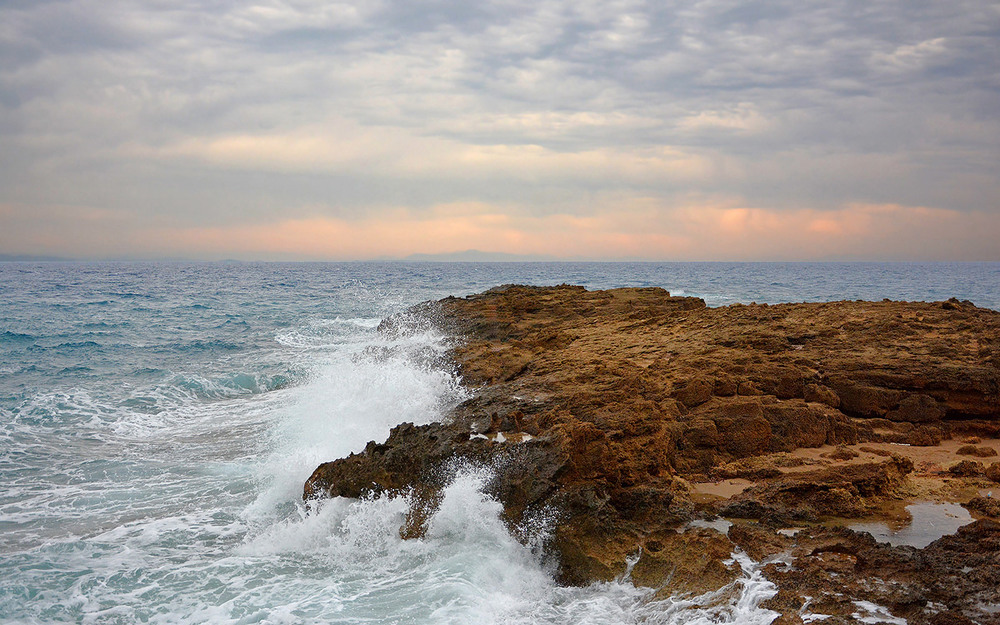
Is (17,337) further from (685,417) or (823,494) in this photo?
(823,494)

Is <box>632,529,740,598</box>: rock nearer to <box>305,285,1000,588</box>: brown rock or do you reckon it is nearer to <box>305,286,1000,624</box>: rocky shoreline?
<box>305,286,1000,624</box>: rocky shoreline

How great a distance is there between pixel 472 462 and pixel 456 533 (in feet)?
2.19

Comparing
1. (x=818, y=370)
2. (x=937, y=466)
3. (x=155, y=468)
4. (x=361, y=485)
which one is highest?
(x=818, y=370)

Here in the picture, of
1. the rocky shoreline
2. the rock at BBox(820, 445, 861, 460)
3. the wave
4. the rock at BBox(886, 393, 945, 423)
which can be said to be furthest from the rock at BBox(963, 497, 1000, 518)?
the wave

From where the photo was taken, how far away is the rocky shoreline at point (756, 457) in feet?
14.0

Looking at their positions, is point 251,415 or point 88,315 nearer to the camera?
point 251,415

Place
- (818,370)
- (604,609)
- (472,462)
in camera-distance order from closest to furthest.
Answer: (604,609) < (472,462) < (818,370)

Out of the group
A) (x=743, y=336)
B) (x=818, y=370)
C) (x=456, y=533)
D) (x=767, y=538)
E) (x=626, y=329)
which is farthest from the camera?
(x=626, y=329)

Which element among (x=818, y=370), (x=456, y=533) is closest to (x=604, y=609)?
(x=456, y=533)

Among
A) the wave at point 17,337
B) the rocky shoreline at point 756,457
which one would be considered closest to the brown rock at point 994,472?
the rocky shoreline at point 756,457

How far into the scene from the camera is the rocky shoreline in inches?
168

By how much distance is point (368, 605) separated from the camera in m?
4.92

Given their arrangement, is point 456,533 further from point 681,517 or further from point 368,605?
point 681,517

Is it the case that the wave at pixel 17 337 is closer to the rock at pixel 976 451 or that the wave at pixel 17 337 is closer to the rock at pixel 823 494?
the rock at pixel 823 494
